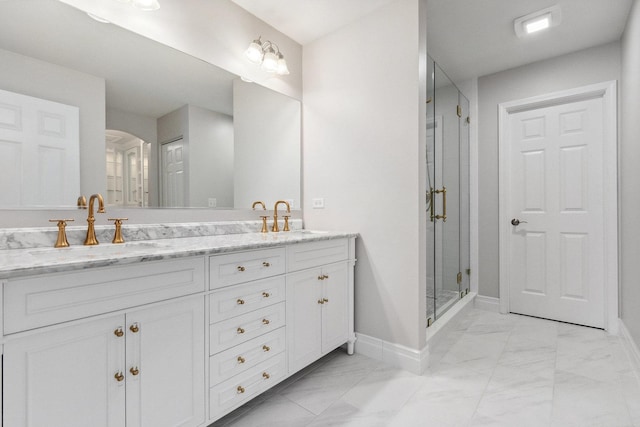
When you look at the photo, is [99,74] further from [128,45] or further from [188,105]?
[188,105]

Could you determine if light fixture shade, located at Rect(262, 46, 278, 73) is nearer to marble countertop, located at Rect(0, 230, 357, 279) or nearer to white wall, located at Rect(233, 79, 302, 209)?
white wall, located at Rect(233, 79, 302, 209)

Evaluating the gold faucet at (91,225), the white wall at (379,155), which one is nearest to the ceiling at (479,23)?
the white wall at (379,155)

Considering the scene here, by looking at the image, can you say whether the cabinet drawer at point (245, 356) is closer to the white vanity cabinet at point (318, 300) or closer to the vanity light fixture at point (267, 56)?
the white vanity cabinet at point (318, 300)

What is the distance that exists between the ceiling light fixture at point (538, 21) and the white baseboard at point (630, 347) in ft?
7.68

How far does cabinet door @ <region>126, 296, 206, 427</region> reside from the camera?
1107 millimetres

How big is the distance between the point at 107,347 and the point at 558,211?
344 centimetres

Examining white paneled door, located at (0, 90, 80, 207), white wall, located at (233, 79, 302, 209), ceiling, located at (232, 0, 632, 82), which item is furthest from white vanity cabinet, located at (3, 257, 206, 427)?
ceiling, located at (232, 0, 632, 82)

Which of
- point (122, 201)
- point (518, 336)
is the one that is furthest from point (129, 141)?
point (518, 336)

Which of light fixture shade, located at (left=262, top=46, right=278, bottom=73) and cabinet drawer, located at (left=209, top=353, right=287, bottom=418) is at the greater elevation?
light fixture shade, located at (left=262, top=46, right=278, bottom=73)

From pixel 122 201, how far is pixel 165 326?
0.82m

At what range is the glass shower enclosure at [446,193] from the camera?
2.47 metres

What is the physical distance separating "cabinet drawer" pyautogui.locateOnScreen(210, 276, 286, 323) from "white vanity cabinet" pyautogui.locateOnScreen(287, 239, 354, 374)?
0.10 meters

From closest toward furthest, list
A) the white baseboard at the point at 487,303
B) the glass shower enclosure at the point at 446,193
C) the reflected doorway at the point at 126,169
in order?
1. the reflected doorway at the point at 126,169
2. the glass shower enclosure at the point at 446,193
3. the white baseboard at the point at 487,303

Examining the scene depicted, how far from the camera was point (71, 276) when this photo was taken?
3.19ft
